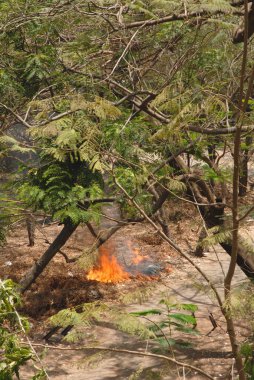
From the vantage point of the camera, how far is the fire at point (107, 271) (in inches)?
519

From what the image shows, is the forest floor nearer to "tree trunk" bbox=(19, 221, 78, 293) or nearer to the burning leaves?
the burning leaves

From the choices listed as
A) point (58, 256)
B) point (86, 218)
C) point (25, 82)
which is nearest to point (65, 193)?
point (86, 218)

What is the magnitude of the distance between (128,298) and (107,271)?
795cm

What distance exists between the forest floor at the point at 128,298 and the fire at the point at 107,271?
0.23 metres

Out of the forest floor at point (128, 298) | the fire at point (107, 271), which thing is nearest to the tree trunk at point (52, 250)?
the forest floor at point (128, 298)

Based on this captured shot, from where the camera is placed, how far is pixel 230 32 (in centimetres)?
883

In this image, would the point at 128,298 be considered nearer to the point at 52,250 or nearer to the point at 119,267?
the point at 52,250

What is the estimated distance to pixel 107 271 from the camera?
44.5 feet

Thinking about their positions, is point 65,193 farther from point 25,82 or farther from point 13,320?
point 13,320

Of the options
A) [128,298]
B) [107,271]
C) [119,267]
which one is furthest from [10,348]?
[119,267]

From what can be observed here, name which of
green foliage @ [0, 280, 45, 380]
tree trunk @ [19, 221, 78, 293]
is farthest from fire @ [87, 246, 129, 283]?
green foliage @ [0, 280, 45, 380]

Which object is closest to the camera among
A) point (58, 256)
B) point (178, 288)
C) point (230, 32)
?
point (230, 32)

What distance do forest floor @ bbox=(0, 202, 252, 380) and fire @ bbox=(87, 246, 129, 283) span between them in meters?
0.23

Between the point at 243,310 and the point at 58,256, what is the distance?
9.78 meters
